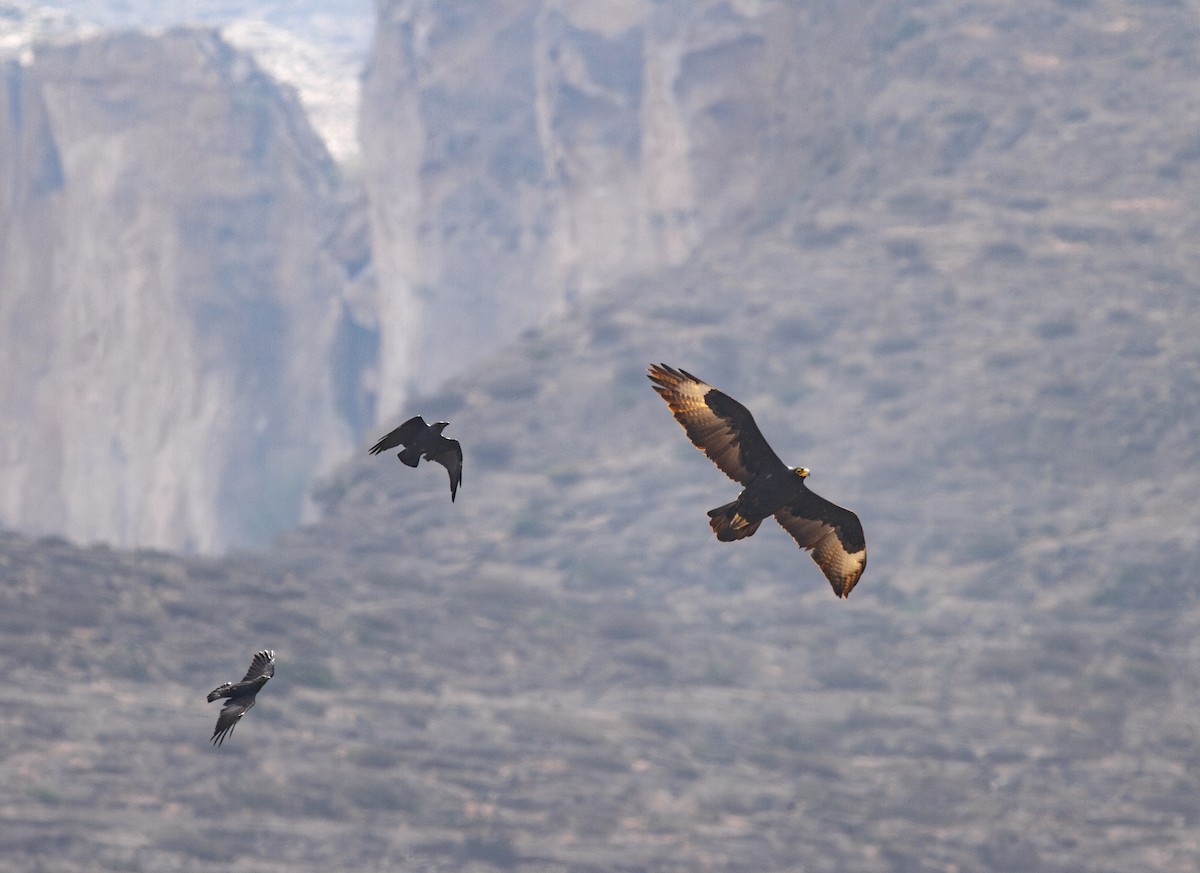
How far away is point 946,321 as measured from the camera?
113875mm

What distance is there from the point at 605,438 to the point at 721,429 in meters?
92.2

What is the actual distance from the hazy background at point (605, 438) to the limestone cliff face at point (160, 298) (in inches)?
14.6

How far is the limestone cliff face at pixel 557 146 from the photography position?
133 metres

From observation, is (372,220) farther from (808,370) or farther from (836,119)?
(808,370)

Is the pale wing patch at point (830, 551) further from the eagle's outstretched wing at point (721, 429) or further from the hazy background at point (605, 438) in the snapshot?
the hazy background at point (605, 438)

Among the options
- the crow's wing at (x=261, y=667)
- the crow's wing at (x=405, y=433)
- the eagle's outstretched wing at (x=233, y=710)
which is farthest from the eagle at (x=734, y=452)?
the eagle's outstretched wing at (x=233, y=710)

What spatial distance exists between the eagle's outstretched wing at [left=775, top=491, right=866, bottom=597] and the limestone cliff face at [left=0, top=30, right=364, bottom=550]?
132 meters

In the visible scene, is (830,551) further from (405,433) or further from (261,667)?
(261,667)

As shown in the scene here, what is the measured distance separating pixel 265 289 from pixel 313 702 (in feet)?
274

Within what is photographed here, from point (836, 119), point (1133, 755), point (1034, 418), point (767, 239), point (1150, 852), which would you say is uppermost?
point (836, 119)

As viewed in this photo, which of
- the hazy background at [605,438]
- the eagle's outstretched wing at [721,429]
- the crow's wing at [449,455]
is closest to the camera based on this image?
the eagle's outstretched wing at [721,429]

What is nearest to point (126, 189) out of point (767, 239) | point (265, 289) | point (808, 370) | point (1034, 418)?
point (265, 289)

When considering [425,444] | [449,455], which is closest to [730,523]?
[449,455]

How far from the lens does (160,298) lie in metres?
158
